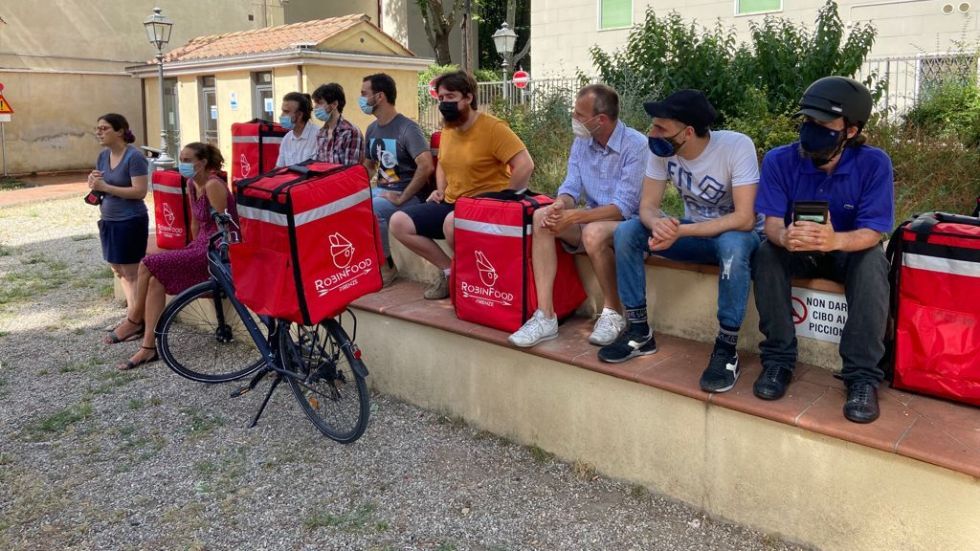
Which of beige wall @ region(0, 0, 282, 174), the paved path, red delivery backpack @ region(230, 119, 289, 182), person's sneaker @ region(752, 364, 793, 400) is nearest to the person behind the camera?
person's sneaker @ region(752, 364, 793, 400)

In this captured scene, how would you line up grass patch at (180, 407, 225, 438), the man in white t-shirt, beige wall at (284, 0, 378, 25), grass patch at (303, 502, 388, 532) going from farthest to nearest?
1. beige wall at (284, 0, 378, 25)
2. the man in white t-shirt
3. grass patch at (180, 407, 225, 438)
4. grass patch at (303, 502, 388, 532)

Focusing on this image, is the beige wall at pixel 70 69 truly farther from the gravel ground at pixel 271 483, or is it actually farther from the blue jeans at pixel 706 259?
the blue jeans at pixel 706 259

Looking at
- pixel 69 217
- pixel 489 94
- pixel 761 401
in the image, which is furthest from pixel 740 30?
pixel 761 401

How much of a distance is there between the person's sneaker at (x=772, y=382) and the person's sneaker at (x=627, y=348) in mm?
543

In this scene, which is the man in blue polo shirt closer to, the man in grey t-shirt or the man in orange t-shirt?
the man in orange t-shirt

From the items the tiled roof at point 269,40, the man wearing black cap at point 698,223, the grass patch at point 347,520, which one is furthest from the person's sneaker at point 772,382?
the tiled roof at point 269,40

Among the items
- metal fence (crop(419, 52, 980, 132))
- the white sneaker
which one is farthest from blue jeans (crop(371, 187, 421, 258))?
metal fence (crop(419, 52, 980, 132))

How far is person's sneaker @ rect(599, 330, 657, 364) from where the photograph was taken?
11.1 feet

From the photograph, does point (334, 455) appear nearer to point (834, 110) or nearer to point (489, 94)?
point (834, 110)

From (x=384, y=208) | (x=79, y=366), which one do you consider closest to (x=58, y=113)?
(x=79, y=366)

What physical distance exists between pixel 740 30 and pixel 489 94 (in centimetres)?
571

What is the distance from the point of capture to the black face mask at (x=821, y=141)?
2.93 metres

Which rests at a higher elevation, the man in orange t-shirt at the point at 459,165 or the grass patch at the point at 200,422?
the man in orange t-shirt at the point at 459,165

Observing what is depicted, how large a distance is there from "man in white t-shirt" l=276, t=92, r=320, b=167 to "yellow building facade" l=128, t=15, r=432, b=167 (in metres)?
6.16
